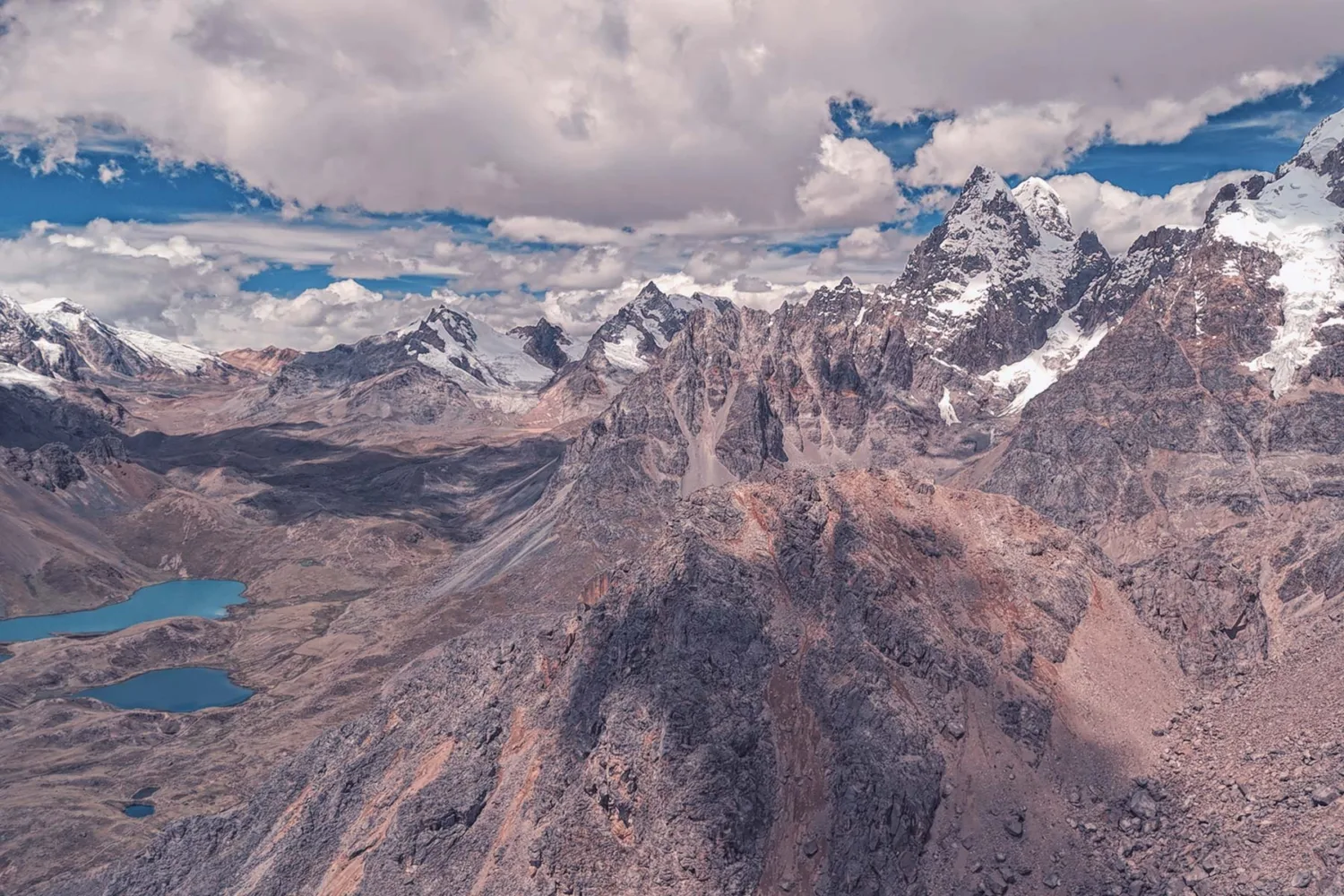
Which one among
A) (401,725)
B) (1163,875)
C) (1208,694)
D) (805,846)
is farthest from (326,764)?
(1208,694)

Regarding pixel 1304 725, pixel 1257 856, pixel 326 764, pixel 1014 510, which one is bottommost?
pixel 326 764

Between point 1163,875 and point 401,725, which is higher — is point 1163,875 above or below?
above

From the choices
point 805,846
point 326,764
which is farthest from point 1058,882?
point 326,764

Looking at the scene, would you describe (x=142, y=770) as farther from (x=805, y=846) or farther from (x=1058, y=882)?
(x=1058, y=882)

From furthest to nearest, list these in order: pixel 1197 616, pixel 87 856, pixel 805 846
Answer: pixel 87 856 → pixel 1197 616 → pixel 805 846

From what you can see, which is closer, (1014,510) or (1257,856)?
(1257,856)

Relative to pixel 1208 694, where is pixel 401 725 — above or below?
below

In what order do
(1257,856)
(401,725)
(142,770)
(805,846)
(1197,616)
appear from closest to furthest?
(1257,856) < (805,846) < (1197,616) < (401,725) < (142,770)

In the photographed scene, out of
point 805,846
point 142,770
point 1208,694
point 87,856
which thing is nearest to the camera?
point 805,846

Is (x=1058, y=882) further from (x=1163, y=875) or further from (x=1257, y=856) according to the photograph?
(x=1257, y=856)
